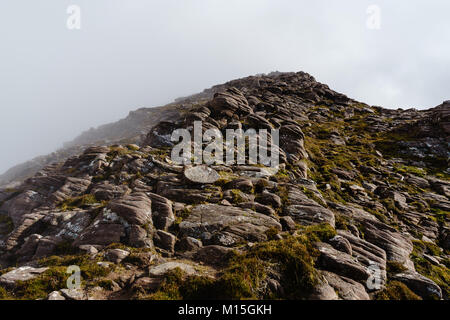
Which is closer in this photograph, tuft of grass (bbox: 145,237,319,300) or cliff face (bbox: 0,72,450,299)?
tuft of grass (bbox: 145,237,319,300)

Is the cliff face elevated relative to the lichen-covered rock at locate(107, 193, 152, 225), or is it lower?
lower

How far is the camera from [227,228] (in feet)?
51.1

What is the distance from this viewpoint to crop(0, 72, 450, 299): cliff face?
1038 cm

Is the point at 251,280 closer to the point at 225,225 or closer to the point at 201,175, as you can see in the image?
the point at 225,225
